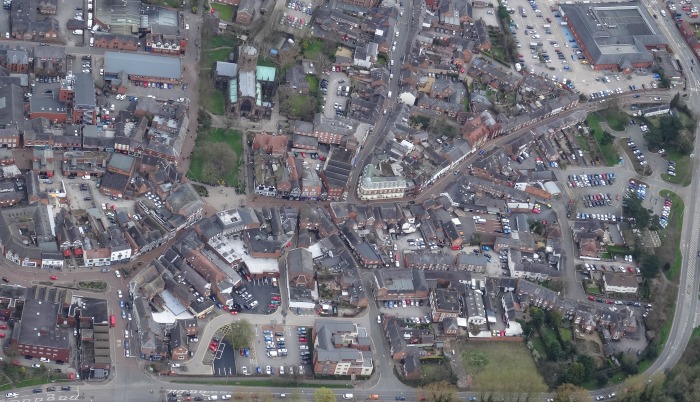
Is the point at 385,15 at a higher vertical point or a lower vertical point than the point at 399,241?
higher

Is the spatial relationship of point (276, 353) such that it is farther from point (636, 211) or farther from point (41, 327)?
point (636, 211)

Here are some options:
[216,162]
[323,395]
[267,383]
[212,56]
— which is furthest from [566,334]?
[212,56]

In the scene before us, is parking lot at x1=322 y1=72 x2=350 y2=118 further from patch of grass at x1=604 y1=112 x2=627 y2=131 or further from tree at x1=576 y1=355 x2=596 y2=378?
tree at x1=576 y1=355 x2=596 y2=378

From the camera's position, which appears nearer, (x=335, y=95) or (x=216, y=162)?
(x=216, y=162)

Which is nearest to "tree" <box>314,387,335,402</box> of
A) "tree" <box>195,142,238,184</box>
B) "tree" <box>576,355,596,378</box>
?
"tree" <box>576,355,596,378</box>

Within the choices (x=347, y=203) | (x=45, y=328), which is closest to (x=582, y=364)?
(x=347, y=203)

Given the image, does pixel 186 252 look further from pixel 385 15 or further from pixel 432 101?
pixel 385 15
